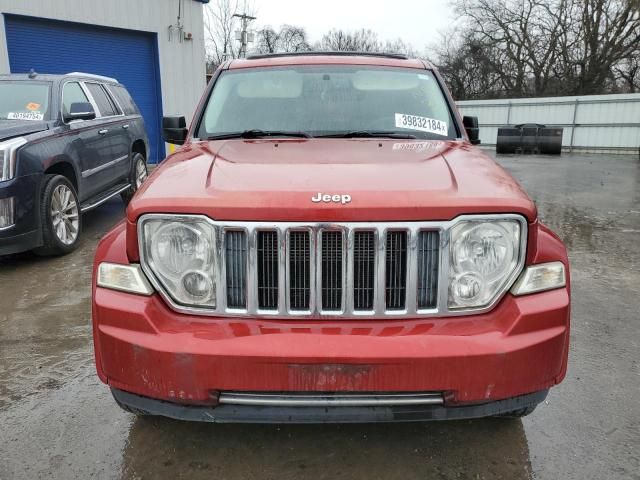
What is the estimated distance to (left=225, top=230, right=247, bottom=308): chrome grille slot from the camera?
2016 millimetres

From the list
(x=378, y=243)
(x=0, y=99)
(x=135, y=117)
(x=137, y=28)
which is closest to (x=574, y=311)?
(x=378, y=243)

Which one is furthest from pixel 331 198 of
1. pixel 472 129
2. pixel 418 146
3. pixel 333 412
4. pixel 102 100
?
pixel 102 100

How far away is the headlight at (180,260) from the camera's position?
2059 millimetres

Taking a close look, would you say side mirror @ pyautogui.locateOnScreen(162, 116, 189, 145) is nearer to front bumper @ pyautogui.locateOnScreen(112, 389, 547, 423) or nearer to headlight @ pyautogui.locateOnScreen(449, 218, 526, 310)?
front bumper @ pyautogui.locateOnScreen(112, 389, 547, 423)

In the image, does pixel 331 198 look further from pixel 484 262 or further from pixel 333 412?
pixel 333 412

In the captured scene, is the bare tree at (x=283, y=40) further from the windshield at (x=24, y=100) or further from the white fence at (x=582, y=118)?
the windshield at (x=24, y=100)

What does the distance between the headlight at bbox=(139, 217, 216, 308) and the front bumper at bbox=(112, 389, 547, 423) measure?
395mm

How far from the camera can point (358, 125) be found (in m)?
3.19

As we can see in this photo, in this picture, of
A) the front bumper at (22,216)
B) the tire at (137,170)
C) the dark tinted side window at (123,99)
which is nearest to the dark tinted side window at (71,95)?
the dark tinted side window at (123,99)

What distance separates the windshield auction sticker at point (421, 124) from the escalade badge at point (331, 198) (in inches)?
52.9

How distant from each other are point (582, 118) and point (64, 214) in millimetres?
21806

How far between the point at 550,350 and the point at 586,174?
44.6 ft

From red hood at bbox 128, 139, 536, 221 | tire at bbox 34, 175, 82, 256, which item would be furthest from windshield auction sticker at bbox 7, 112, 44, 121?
red hood at bbox 128, 139, 536, 221

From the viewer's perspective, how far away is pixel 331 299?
6.72ft
